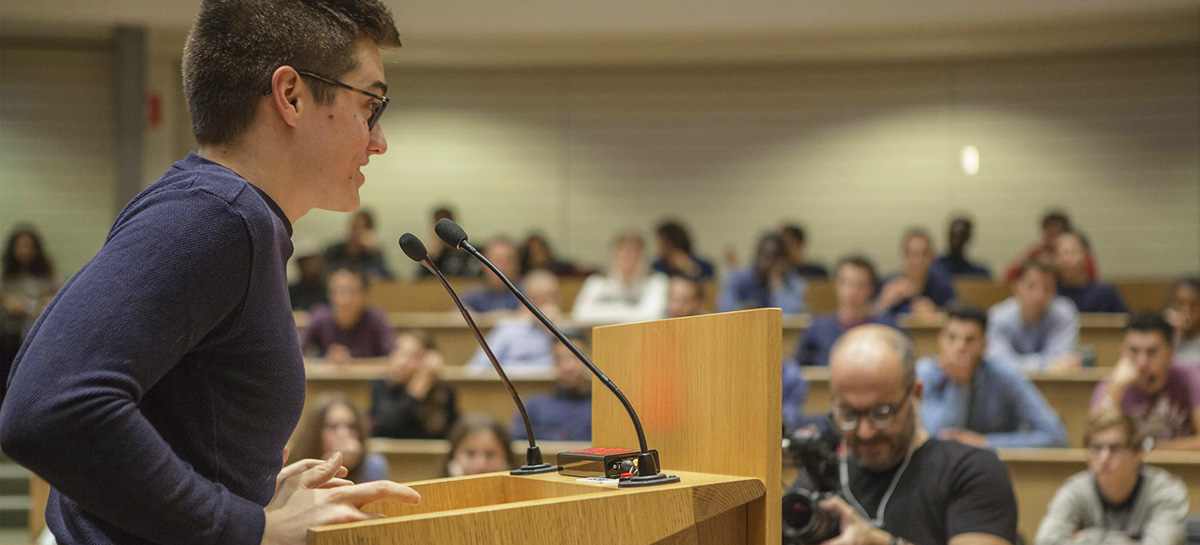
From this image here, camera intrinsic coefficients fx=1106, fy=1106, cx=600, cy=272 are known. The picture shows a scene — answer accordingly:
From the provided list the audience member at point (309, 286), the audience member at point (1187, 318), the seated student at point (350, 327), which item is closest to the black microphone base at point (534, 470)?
the seated student at point (350, 327)

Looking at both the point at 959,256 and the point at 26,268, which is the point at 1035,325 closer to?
the point at 959,256

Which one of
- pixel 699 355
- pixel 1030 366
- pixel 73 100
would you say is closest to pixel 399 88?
pixel 73 100

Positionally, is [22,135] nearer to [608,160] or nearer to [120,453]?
[608,160]

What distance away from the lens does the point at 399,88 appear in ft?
26.6

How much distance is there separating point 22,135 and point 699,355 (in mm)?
7315

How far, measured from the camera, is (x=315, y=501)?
3.19 ft

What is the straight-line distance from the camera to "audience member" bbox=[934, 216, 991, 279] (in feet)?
23.0

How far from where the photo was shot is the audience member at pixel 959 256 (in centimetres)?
702

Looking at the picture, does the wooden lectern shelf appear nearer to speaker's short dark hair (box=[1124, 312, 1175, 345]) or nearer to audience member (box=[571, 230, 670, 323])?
speaker's short dark hair (box=[1124, 312, 1175, 345])

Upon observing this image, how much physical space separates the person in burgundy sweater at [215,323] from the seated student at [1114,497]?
9.35 feet

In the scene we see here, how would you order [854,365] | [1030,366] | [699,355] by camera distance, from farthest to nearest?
1. [1030,366]
2. [854,365]
3. [699,355]

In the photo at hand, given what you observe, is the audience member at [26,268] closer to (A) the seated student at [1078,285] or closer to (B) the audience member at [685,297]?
(B) the audience member at [685,297]

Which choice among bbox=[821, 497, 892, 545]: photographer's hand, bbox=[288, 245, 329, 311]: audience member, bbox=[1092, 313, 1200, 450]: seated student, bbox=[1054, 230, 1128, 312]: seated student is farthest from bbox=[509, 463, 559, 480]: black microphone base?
bbox=[1054, 230, 1128, 312]: seated student

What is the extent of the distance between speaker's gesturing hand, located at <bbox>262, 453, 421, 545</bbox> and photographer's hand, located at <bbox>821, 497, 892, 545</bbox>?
1097 mm
